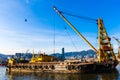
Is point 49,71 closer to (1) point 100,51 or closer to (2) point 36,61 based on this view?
(2) point 36,61

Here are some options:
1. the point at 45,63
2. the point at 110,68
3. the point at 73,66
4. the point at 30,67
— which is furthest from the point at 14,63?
the point at 110,68

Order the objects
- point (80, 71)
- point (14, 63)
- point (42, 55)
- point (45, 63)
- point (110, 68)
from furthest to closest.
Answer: point (14, 63) < point (42, 55) < point (45, 63) < point (110, 68) < point (80, 71)

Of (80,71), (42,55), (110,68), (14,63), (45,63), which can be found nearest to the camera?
(80,71)

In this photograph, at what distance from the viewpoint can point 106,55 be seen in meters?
95.5

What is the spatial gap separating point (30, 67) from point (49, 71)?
13776 mm

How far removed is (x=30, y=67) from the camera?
104m

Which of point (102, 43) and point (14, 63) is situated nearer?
point (102, 43)

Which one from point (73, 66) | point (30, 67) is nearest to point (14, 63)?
point (30, 67)

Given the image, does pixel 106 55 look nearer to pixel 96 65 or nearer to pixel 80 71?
pixel 96 65

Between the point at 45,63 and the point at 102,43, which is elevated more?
the point at 102,43

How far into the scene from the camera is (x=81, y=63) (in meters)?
83.9

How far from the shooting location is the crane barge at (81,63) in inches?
3332

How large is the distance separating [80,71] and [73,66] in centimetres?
349

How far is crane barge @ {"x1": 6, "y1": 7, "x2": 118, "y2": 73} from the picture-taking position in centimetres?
8462
